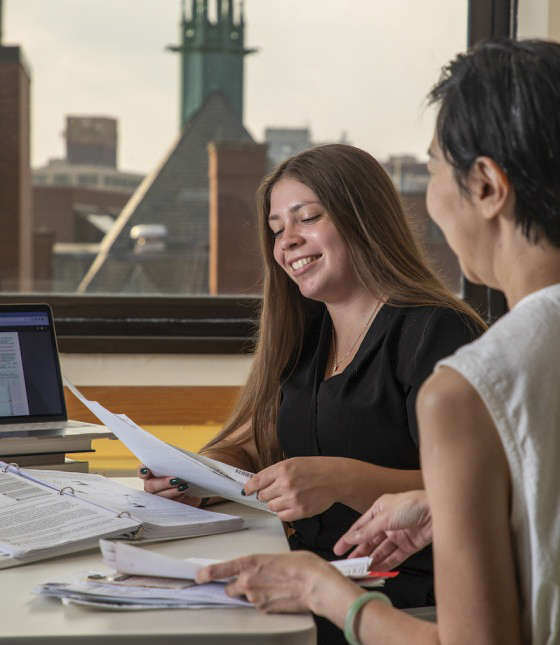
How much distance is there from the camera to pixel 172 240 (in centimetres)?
335

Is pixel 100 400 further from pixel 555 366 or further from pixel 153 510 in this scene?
pixel 555 366

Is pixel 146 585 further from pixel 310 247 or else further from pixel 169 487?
pixel 310 247

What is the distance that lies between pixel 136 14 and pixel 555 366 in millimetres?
2741

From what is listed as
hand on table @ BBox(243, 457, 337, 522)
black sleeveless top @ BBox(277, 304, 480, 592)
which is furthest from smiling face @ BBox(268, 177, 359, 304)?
hand on table @ BBox(243, 457, 337, 522)

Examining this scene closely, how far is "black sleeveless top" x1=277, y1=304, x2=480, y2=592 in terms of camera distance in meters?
1.75

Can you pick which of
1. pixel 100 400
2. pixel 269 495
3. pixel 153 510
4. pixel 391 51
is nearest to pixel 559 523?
pixel 269 495

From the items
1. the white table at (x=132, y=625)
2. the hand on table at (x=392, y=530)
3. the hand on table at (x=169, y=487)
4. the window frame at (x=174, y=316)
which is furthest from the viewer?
the window frame at (x=174, y=316)

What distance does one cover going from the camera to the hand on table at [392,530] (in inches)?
47.7

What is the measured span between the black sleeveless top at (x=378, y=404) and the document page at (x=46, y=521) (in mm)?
566

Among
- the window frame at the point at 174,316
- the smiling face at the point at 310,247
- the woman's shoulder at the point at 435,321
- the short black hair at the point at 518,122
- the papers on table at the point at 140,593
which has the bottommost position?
the window frame at the point at 174,316

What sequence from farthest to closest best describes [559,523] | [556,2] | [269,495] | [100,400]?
1. [100,400]
2. [556,2]
3. [269,495]
4. [559,523]

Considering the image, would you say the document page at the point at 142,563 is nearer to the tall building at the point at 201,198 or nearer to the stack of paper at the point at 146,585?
the stack of paper at the point at 146,585

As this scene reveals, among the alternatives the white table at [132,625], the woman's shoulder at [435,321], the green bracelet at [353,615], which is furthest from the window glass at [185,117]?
the green bracelet at [353,615]

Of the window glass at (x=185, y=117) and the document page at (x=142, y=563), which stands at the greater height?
the window glass at (x=185, y=117)
